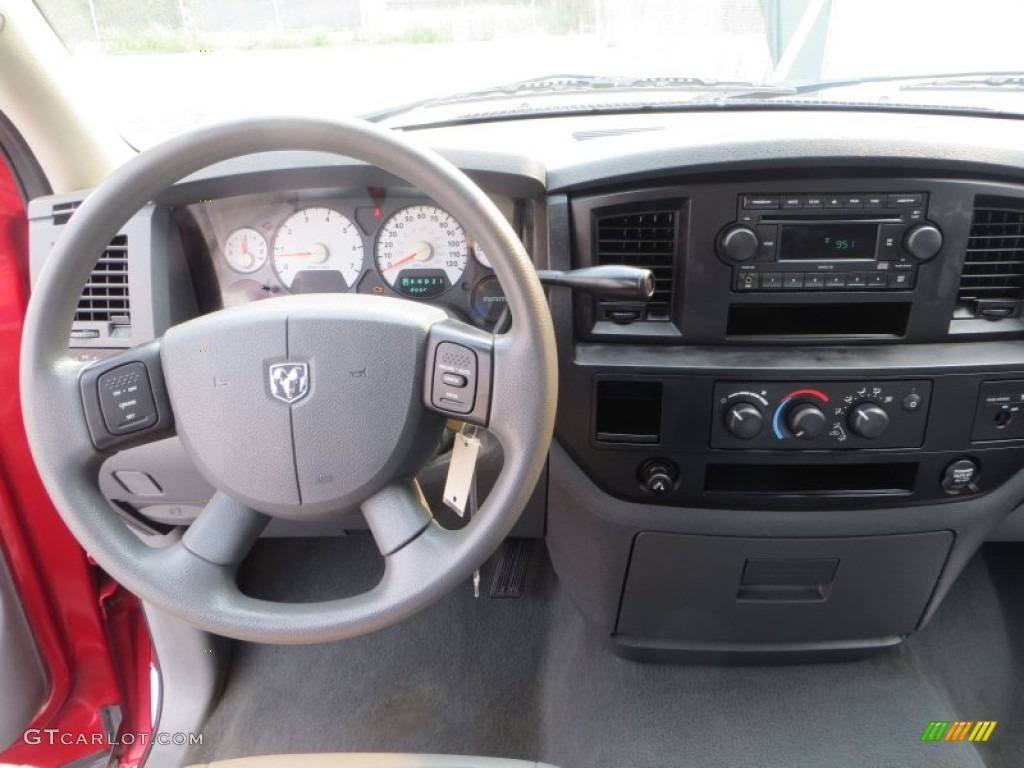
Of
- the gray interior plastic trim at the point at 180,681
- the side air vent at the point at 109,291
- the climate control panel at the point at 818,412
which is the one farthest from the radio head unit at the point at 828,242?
the gray interior plastic trim at the point at 180,681

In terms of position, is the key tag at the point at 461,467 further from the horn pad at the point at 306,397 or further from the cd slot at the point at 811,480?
the cd slot at the point at 811,480

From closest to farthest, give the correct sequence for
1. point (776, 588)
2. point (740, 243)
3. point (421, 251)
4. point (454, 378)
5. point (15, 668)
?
1. point (454, 378)
2. point (740, 243)
3. point (421, 251)
4. point (776, 588)
5. point (15, 668)

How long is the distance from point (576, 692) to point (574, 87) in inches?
55.7

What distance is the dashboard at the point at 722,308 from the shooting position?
3.90 feet

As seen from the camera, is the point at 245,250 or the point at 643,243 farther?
the point at 245,250

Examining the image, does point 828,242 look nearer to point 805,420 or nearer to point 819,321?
point 819,321

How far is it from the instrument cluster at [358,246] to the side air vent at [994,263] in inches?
31.0

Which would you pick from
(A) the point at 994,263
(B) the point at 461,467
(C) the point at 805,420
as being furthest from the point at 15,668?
(A) the point at 994,263

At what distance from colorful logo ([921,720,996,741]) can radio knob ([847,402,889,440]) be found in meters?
0.77

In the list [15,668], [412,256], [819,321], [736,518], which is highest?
[412,256]

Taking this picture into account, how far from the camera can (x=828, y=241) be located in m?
1.21

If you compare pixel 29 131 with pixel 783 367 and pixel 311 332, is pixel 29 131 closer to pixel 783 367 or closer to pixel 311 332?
pixel 311 332

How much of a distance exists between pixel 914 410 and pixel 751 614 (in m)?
0.55

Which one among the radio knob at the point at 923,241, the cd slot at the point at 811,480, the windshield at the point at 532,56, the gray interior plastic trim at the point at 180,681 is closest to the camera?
the radio knob at the point at 923,241
